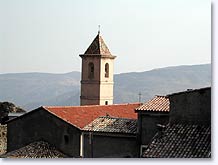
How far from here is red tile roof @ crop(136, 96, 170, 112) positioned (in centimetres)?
620

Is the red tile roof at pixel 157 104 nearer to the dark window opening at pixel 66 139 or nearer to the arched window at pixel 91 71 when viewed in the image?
the dark window opening at pixel 66 139

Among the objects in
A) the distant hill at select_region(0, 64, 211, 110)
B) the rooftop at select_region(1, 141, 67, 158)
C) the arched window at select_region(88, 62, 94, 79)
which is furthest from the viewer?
the arched window at select_region(88, 62, 94, 79)

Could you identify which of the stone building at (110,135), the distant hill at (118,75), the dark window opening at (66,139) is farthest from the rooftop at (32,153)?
the dark window opening at (66,139)

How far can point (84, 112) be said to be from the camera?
30.0 feet

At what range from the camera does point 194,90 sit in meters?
4.80

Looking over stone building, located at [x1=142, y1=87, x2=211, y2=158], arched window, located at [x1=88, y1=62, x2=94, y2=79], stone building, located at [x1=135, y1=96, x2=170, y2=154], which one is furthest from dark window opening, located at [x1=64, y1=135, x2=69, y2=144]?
stone building, located at [x1=142, y1=87, x2=211, y2=158]

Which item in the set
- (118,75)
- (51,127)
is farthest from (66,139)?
(118,75)

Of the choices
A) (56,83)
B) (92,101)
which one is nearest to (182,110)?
(56,83)

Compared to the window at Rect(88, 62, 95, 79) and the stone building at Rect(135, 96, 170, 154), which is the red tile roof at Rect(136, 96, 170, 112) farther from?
the window at Rect(88, 62, 95, 79)

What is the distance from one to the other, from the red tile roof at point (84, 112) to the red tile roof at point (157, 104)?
1987 mm

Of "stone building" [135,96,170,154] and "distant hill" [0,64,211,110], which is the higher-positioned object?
"distant hill" [0,64,211,110]

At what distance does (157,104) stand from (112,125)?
4.72ft

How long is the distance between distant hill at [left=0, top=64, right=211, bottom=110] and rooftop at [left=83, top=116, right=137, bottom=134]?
3.76ft

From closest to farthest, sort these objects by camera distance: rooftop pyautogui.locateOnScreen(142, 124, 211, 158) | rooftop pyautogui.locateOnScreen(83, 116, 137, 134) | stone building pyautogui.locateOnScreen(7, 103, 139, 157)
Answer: rooftop pyautogui.locateOnScreen(142, 124, 211, 158)
rooftop pyautogui.locateOnScreen(83, 116, 137, 134)
stone building pyautogui.locateOnScreen(7, 103, 139, 157)
